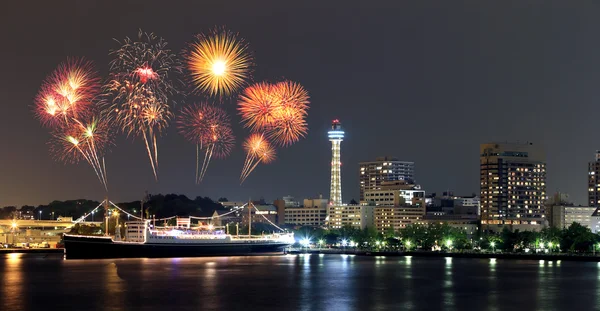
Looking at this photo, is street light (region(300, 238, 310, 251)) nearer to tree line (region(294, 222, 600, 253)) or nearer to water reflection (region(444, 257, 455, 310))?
tree line (region(294, 222, 600, 253))

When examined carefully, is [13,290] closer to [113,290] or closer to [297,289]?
[113,290]

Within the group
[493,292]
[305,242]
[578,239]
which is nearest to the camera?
[493,292]

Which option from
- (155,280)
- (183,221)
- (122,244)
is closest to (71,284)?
(155,280)

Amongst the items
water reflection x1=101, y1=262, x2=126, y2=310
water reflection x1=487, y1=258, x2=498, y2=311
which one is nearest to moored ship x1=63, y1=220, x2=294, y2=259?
water reflection x1=101, y1=262, x2=126, y2=310

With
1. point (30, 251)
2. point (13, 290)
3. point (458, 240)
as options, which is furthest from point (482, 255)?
point (13, 290)

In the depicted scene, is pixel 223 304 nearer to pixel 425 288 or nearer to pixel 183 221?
pixel 425 288
